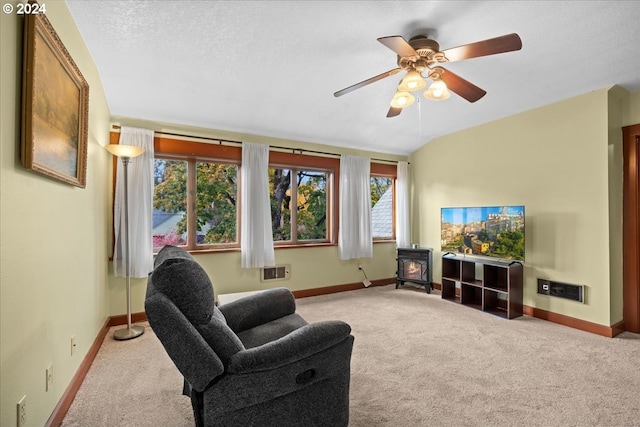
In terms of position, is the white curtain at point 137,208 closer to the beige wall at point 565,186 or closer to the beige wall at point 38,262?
the beige wall at point 38,262

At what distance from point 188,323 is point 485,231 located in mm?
3780

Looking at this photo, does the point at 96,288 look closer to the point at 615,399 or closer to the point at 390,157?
the point at 615,399

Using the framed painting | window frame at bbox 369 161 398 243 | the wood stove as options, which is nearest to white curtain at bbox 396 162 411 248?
window frame at bbox 369 161 398 243

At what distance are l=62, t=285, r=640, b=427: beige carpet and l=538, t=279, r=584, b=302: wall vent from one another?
0.35 m

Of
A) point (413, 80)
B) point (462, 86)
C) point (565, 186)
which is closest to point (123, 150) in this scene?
point (413, 80)

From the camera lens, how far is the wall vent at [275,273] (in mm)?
4184

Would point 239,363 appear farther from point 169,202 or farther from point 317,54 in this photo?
point 169,202

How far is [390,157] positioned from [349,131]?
134cm

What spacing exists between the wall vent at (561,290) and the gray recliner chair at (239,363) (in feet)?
10.1

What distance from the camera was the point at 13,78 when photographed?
4.08ft

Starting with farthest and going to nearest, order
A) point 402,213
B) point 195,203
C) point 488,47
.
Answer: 1. point 402,213
2. point 195,203
3. point 488,47

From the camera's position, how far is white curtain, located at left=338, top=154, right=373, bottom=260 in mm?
4770

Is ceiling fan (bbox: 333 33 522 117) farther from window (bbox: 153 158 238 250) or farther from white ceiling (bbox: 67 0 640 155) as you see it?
window (bbox: 153 158 238 250)

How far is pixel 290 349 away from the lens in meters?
1.41
